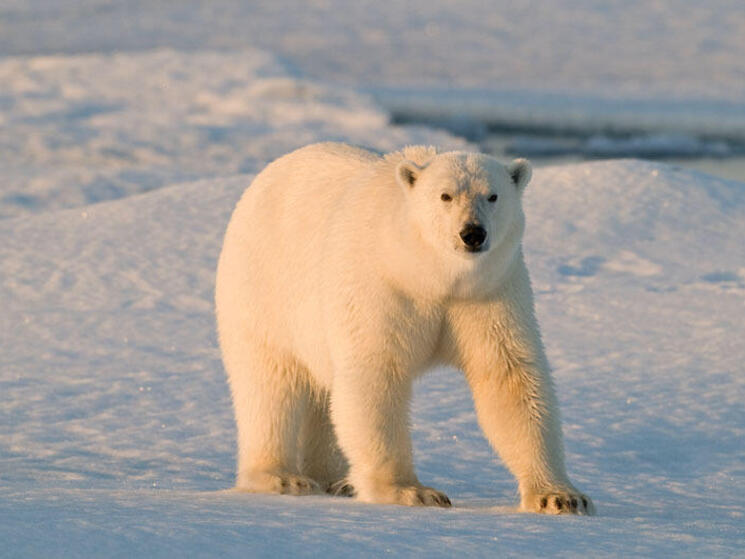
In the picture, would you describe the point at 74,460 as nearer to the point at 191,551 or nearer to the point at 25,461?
the point at 25,461

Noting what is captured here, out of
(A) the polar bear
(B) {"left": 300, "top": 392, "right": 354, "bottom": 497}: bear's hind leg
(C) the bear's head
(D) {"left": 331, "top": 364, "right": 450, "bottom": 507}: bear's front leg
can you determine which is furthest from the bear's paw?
(B) {"left": 300, "top": 392, "right": 354, "bottom": 497}: bear's hind leg

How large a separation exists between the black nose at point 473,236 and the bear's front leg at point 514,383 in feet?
0.82

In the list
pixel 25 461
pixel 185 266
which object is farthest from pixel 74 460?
pixel 185 266

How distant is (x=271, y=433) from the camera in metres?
3.46

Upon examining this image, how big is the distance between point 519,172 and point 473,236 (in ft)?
1.12

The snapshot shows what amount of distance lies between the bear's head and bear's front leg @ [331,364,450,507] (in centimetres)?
36

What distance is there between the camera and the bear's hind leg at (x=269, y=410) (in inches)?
135

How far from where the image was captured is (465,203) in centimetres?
275

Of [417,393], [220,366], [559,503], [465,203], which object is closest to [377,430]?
[559,503]

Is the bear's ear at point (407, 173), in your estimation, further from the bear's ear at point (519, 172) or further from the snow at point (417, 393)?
the snow at point (417, 393)

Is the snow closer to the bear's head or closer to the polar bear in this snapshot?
the polar bear

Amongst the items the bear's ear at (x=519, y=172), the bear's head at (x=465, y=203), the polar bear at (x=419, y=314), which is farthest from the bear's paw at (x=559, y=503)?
the bear's ear at (x=519, y=172)

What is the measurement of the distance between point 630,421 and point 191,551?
2266 mm

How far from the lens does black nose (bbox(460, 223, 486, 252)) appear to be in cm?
267
